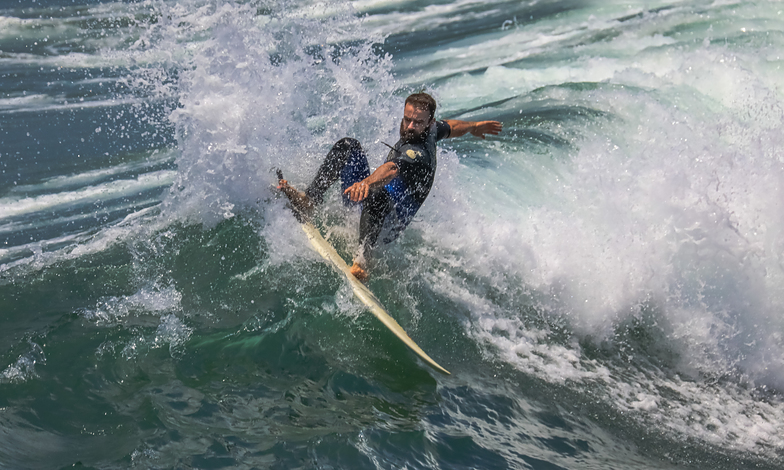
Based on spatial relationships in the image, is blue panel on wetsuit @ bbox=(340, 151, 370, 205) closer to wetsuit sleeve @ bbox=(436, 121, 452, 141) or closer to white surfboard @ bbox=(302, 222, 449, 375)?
white surfboard @ bbox=(302, 222, 449, 375)

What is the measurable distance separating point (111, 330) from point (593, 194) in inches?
195

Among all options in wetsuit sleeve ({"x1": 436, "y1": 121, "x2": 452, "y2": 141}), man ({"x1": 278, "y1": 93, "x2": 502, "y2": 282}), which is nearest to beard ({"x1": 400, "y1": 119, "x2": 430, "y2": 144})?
man ({"x1": 278, "y1": 93, "x2": 502, "y2": 282})

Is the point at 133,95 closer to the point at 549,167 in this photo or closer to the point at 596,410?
the point at 549,167

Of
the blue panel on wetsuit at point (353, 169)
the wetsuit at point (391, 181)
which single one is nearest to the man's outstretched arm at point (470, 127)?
the wetsuit at point (391, 181)

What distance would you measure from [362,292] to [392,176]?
976 mm

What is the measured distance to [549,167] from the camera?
7.95 meters

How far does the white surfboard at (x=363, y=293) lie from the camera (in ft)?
15.0

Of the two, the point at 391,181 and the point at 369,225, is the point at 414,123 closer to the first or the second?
the point at 391,181

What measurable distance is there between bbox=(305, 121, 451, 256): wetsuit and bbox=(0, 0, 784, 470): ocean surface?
17.9 inches

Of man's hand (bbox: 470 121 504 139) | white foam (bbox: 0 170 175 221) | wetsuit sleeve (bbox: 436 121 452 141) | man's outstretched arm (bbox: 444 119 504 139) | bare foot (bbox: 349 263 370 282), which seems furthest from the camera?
white foam (bbox: 0 170 175 221)

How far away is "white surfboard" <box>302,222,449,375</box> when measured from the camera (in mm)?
4562

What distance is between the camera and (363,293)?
501 centimetres

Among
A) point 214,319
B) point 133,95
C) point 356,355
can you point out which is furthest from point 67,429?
point 133,95

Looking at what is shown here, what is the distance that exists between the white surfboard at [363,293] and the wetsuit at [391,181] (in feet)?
0.84
